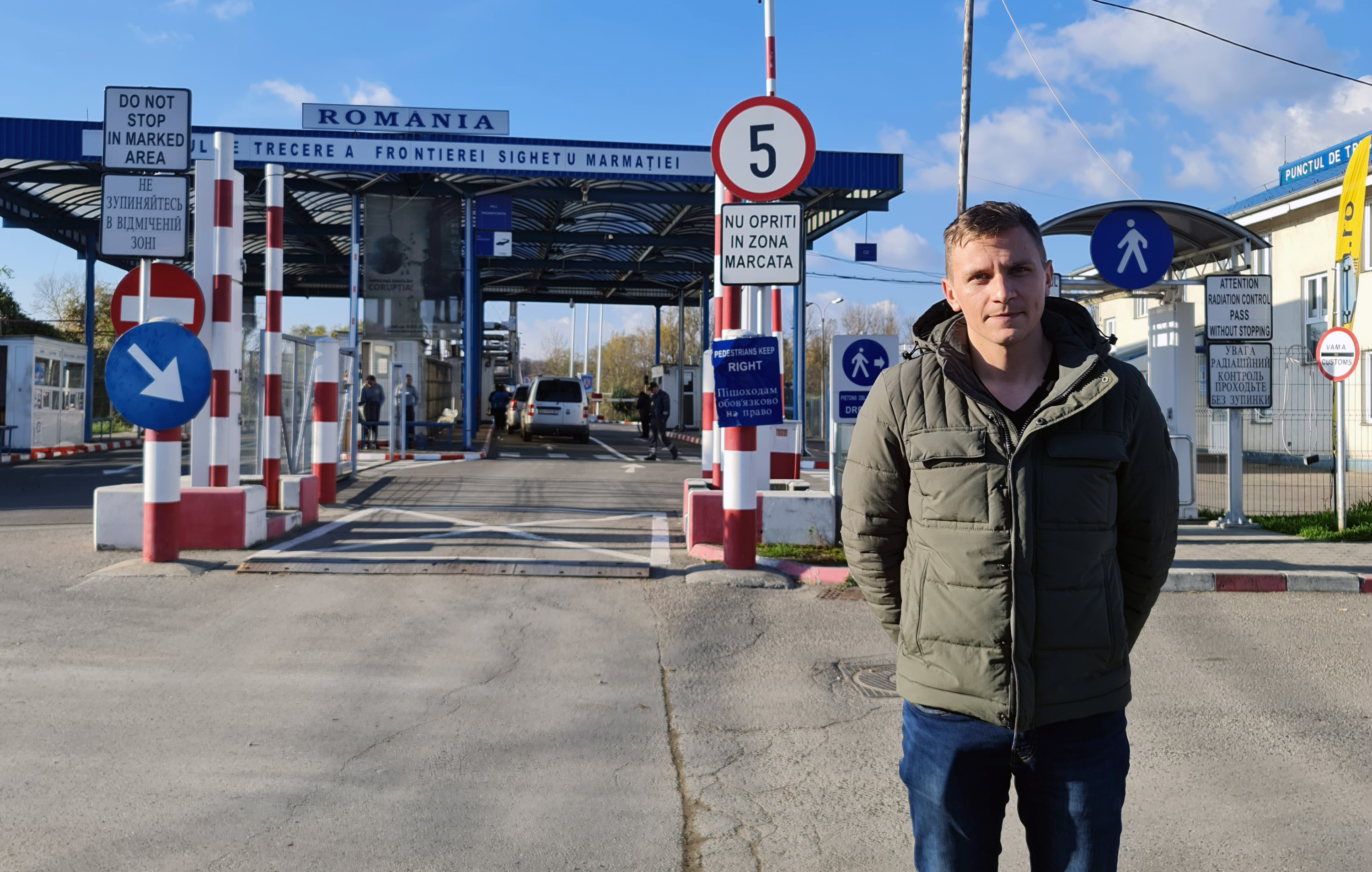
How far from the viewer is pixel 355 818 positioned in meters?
3.81

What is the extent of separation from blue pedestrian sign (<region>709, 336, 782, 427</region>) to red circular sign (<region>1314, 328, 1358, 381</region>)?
6751mm

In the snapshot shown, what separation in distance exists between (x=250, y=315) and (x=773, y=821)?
10.3m

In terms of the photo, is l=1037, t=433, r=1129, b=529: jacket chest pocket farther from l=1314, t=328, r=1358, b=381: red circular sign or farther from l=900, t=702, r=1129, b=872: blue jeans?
l=1314, t=328, r=1358, b=381: red circular sign

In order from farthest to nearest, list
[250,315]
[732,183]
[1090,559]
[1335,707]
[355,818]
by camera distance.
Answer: [250,315] < [732,183] < [1335,707] < [355,818] < [1090,559]

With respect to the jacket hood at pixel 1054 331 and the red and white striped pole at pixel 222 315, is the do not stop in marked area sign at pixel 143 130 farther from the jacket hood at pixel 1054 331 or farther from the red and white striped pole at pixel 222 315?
the jacket hood at pixel 1054 331

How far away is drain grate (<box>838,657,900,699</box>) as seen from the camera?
548 cm

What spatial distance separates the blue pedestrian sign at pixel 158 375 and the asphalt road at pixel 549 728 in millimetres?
1203

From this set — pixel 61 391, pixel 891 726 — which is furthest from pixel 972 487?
pixel 61 391

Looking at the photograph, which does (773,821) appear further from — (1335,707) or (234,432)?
(234,432)

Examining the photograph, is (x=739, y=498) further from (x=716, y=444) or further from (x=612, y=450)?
(x=612, y=450)

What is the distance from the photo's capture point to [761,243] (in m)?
8.32

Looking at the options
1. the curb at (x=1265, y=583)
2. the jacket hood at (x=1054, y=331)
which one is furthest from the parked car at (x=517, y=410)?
the jacket hood at (x=1054, y=331)

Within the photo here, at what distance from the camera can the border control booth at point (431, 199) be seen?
844 inches

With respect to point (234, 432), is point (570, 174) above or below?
above
